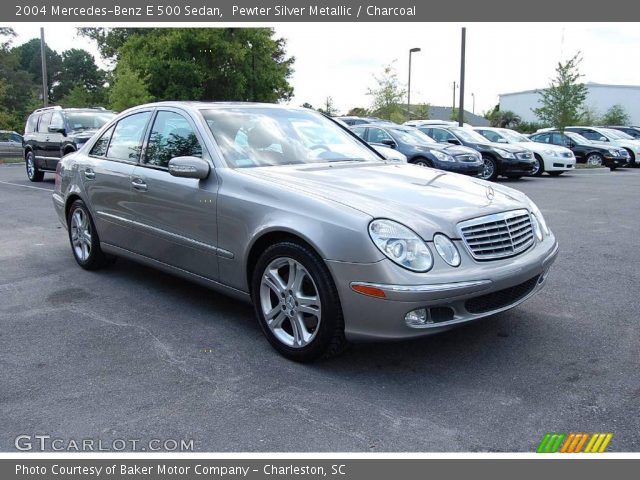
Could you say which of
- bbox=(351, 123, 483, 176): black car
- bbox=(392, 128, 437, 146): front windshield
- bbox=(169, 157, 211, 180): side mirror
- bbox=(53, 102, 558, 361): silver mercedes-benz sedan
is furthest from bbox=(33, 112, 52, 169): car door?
bbox=(169, 157, 211, 180): side mirror

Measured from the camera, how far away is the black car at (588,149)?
72.1 feet

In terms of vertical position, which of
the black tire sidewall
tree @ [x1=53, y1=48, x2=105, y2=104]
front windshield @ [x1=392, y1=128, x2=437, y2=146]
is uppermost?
tree @ [x1=53, y1=48, x2=105, y2=104]

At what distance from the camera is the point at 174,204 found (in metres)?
4.68

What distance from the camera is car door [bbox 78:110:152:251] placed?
5.29m

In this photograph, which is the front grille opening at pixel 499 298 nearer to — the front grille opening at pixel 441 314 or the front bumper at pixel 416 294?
the front bumper at pixel 416 294


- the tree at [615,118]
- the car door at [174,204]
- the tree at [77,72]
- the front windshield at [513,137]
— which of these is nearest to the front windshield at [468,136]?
the front windshield at [513,137]

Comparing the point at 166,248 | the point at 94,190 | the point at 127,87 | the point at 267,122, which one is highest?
the point at 127,87

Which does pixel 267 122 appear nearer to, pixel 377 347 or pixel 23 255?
pixel 377 347

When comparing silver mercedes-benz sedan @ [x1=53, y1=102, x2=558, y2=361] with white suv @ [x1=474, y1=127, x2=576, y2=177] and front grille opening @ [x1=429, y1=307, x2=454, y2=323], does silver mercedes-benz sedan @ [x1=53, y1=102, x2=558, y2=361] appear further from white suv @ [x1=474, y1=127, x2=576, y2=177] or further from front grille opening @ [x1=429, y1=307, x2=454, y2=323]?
white suv @ [x1=474, y1=127, x2=576, y2=177]

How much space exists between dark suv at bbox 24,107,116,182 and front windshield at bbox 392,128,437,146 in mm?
7093

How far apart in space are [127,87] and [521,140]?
16875 mm

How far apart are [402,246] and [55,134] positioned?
503 inches

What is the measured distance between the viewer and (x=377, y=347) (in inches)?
163

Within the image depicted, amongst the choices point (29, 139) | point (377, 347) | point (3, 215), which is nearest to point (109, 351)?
point (377, 347)
